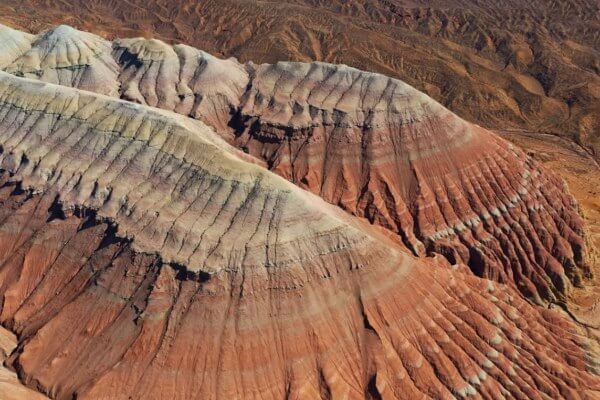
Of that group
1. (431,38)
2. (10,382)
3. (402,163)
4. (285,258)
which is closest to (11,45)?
(10,382)

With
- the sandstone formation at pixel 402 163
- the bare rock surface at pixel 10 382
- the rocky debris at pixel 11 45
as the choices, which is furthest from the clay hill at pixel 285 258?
the rocky debris at pixel 11 45

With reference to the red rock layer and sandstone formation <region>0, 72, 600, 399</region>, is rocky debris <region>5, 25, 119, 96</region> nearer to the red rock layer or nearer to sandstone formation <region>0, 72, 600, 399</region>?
sandstone formation <region>0, 72, 600, 399</region>

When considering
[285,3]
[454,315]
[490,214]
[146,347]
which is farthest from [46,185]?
[285,3]

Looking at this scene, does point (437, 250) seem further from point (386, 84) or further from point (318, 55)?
point (318, 55)

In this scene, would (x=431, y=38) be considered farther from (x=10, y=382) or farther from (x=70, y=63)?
(x=10, y=382)

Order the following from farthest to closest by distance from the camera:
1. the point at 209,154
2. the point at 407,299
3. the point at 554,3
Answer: the point at 554,3
the point at 209,154
the point at 407,299

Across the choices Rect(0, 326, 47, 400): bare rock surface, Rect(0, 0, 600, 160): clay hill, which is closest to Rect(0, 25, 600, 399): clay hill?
Rect(0, 326, 47, 400): bare rock surface
